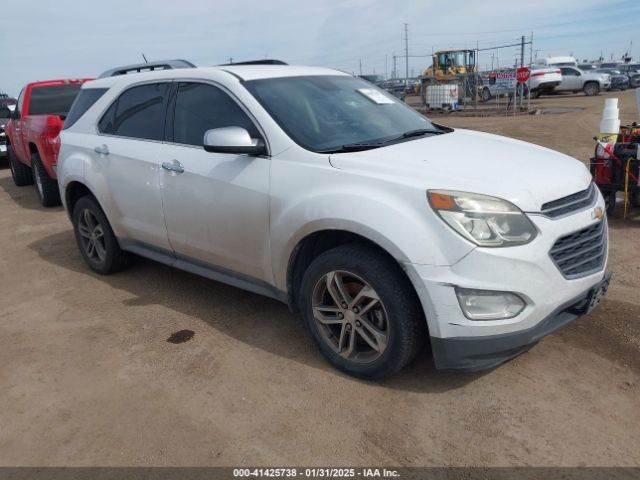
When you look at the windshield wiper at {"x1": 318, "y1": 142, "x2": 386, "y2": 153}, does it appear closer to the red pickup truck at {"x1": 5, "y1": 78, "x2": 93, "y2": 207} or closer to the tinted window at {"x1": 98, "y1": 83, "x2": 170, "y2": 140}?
the tinted window at {"x1": 98, "y1": 83, "x2": 170, "y2": 140}

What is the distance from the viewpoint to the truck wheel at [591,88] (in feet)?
95.7

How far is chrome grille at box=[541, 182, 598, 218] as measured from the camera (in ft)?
9.22

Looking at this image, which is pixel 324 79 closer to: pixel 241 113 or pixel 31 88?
pixel 241 113

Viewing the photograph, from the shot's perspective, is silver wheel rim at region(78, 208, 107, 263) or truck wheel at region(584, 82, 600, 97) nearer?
silver wheel rim at region(78, 208, 107, 263)

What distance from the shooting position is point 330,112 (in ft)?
12.0

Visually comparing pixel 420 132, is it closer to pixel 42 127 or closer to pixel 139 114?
pixel 139 114

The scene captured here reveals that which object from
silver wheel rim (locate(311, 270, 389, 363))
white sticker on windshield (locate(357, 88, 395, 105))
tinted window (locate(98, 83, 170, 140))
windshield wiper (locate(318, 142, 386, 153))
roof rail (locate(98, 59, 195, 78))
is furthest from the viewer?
roof rail (locate(98, 59, 195, 78))

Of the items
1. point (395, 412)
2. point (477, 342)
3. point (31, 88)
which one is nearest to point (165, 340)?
point (395, 412)

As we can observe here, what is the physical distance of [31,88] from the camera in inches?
358

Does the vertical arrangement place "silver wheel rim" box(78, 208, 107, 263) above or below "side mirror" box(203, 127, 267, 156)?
below

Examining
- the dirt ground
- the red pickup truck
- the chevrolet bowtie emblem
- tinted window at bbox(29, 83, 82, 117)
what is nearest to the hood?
the chevrolet bowtie emblem

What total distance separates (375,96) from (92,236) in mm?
2907

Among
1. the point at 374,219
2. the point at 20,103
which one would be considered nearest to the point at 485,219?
the point at 374,219

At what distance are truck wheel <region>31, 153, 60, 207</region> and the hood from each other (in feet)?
22.0
